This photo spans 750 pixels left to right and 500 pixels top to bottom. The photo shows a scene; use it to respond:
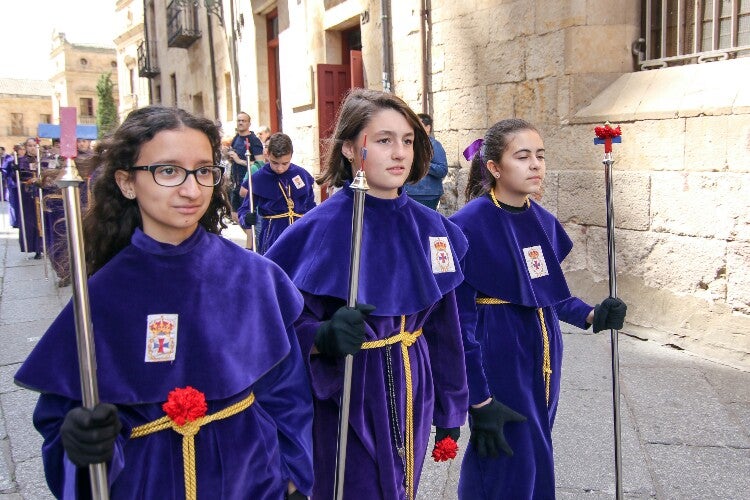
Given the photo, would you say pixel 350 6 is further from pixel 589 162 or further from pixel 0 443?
pixel 0 443

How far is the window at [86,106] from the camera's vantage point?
177ft

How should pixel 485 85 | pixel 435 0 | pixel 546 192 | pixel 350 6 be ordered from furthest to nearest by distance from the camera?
pixel 350 6 → pixel 435 0 → pixel 485 85 → pixel 546 192

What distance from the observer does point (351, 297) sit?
6.63 feet

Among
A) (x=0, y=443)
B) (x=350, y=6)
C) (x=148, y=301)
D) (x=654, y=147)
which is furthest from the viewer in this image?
(x=350, y=6)

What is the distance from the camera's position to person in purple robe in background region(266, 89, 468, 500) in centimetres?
223

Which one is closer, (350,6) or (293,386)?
(293,386)

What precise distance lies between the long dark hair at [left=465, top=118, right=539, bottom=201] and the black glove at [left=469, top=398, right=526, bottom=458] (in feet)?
2.93

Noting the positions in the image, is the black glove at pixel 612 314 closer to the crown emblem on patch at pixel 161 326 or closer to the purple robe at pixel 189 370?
the purple robe at pixel 189 370

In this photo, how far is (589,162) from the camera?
234 inches

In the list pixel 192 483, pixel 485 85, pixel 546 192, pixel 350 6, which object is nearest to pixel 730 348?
pixel 546 192

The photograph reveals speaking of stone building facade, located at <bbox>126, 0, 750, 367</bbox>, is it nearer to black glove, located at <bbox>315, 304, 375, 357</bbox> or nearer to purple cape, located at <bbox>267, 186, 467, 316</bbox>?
purple cape, located at <bbox>267, 186, 467, 316</bbox>

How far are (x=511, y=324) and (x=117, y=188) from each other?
1.47 metres

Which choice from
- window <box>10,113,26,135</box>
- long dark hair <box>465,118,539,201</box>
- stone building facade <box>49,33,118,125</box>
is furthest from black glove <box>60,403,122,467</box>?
window <box>10,113,26,135</box>

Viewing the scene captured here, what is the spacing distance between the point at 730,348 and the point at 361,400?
12.1 ft
